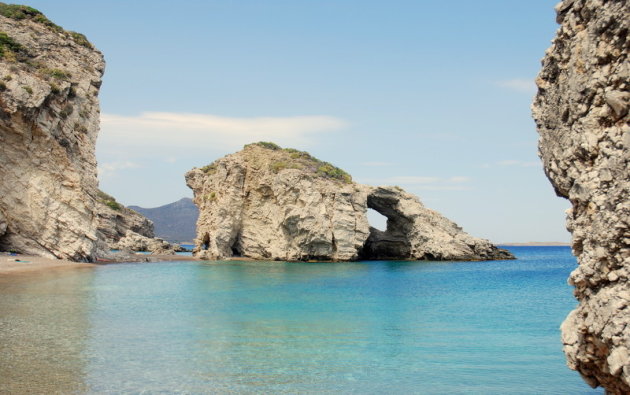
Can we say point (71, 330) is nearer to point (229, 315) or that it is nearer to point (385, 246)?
point (229, 315)

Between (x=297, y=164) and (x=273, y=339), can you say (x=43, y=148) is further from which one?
(x=273, y=339)

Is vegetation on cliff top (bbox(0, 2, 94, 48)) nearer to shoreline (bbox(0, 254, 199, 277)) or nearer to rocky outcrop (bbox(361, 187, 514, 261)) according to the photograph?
shoreline (bbox(0, 254, 199, 277))

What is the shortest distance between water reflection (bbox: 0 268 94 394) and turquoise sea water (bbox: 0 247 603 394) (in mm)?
47

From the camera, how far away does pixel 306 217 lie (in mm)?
62375

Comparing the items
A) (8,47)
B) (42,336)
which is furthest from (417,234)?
(42,336)

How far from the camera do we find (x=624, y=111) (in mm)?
6672

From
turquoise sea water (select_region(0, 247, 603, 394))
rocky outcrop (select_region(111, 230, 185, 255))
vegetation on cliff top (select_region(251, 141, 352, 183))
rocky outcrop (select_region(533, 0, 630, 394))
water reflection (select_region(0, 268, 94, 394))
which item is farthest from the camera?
rocky outcrop (select_region(111, 230, 185, 255))

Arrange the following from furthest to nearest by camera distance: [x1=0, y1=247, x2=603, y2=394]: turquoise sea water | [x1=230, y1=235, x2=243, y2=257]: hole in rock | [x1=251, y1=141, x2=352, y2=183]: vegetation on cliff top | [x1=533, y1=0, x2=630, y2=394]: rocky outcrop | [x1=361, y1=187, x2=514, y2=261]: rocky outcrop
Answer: [x1=230, y1=235, x2=243, y2=257]: hole in rock
[x1=251, y1=141, x2=352, y2=183]: vegetation on cliff top
[x1=361, y1=187, x2=514, y2=261]: rocky outcrop
[x1=0, y1=247, x2=603, y2=394]: turquoise sea water
[x1=533, y1=0, x2=630, y2=394]: rocky outcrop

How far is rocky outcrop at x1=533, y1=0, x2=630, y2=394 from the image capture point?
21.5ft

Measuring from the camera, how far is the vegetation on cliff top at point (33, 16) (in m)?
52.0

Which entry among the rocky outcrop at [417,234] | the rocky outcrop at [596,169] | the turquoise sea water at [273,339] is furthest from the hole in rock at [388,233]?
the rocky outcrop at [596,169]

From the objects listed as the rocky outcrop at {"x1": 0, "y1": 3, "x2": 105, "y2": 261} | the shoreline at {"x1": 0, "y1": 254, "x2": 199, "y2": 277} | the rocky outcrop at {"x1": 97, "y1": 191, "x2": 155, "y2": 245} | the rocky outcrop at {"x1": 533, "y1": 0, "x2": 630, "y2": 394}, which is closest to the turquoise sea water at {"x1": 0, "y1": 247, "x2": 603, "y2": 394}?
the shoreline at {"x1": 0, "y1": 254, "x2": 199, "y2": 277}

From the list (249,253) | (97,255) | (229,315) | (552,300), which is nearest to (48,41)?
(97,255)

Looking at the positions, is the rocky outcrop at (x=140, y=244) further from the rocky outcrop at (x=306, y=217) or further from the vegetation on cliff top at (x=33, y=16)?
the vegetation on cliff top at (x=33, y=16)
